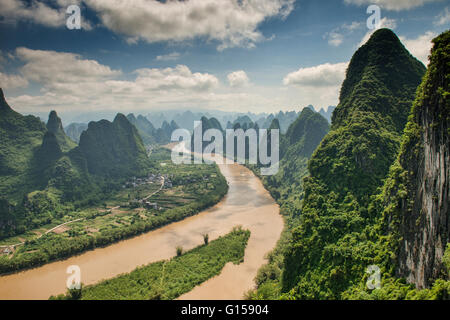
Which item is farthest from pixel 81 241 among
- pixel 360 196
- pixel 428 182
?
pixel 428 182

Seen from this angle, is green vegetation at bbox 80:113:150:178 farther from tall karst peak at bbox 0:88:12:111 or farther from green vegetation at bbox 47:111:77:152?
tall karst peak at bbox 0:88:12:111

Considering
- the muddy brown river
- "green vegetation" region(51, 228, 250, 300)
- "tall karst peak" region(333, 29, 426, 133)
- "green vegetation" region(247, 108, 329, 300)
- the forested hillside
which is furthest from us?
"tall karst peak" region(333, 29, 426, 133)

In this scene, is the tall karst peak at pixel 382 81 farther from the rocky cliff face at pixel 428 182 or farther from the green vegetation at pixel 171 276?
the green vegetation at pixel 171 276

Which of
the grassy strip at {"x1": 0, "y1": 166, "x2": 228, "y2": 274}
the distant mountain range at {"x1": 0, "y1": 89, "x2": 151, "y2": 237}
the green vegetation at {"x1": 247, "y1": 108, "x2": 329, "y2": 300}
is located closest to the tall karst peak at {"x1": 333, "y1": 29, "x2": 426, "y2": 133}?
the green vegetation at {"x1": 247, "y1": 108, "x2": 329, "y2": 300}

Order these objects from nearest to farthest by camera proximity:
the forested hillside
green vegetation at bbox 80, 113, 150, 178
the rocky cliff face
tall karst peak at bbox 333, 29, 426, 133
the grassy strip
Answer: the rocky cliff face < the forested hillside < tall karst peak at bbox 333, 29, 426, 133 < the grassy strip < green vegetation at bbox 80, 113, 150, 178

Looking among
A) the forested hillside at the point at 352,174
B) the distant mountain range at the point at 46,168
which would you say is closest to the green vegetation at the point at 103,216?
the distant mountain range at the point at 46,168
